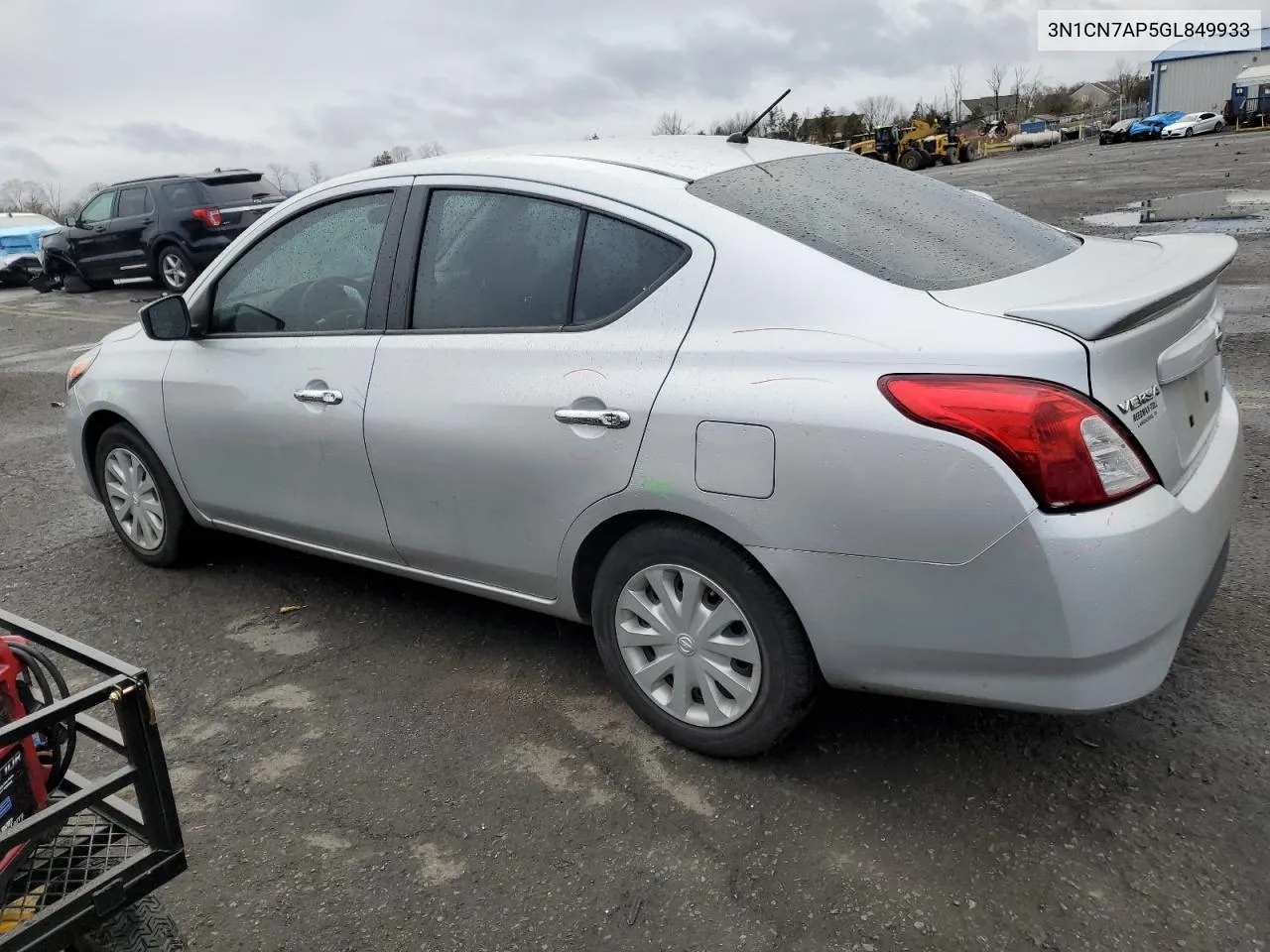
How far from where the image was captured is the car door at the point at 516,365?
285 cm

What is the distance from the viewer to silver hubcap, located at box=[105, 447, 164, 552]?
14.9 feet

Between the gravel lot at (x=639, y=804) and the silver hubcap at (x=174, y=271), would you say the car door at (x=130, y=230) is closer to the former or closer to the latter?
the silver hubcap at (x=174, y=271)

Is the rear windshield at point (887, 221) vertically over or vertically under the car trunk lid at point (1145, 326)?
over

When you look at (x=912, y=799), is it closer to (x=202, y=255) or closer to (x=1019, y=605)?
(x=1019, y=605)

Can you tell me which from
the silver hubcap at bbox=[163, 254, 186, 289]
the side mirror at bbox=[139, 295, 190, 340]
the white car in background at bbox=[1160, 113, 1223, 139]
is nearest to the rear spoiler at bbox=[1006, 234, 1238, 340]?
the side mirror at bbox=[139, 295, 190, 340]

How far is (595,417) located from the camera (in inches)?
113

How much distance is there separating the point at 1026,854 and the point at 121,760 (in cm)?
262

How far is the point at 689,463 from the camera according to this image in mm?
2672

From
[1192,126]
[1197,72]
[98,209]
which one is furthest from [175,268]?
[1197,72]

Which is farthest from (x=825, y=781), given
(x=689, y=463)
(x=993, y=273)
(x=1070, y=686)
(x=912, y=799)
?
(x=993, y=273)

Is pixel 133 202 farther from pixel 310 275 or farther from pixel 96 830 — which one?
pixel 96 830

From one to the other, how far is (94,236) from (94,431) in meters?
14.4

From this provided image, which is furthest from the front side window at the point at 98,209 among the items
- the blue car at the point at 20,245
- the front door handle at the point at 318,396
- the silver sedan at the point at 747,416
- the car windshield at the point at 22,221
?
the front door handle at the point at 318,396

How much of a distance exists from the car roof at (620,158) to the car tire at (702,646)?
1.08 meters
